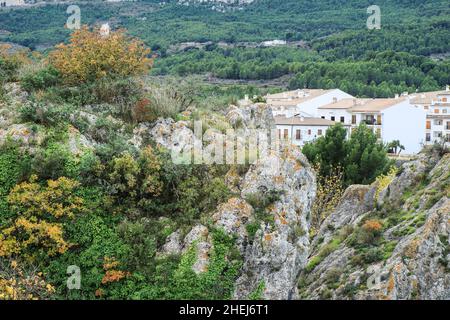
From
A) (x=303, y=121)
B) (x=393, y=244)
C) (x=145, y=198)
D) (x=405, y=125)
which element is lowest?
(x=405, y=125)

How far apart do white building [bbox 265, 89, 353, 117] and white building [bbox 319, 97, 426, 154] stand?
3.94m

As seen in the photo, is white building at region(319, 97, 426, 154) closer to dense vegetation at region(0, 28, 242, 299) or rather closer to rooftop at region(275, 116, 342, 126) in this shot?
rooftop at region(275, 116, 342, 126)

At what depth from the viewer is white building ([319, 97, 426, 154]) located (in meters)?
65.6

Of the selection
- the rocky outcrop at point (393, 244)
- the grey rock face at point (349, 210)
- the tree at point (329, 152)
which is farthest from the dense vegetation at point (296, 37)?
the rocky outcrop at point (393, 244)

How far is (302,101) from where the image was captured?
7331 centimetres

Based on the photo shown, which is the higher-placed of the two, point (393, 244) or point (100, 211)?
point (100, 211)

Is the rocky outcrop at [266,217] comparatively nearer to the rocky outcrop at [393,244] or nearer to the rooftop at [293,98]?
the rocky outcrop at [393,244]

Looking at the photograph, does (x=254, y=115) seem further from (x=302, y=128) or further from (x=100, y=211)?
(x=302, y=128)

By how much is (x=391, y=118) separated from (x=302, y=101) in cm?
1170


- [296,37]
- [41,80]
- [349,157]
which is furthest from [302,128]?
[296,37]

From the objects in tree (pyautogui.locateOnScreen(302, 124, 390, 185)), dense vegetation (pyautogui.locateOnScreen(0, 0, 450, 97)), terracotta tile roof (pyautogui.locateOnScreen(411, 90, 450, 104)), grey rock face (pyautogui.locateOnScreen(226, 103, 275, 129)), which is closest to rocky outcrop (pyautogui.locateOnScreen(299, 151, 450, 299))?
grey rock face (pyautogui.locateOnScreen(226, 103, 275, 129))

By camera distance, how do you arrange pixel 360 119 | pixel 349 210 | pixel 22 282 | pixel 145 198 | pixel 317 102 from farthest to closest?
1. pixel 317 102
2. pixel 360 119
3. pixel 349 210
4. pixel 145 198
5. pixel 22 282

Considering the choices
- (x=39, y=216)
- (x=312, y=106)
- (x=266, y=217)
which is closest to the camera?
(x=39, y=216)

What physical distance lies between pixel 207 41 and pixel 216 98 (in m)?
137
